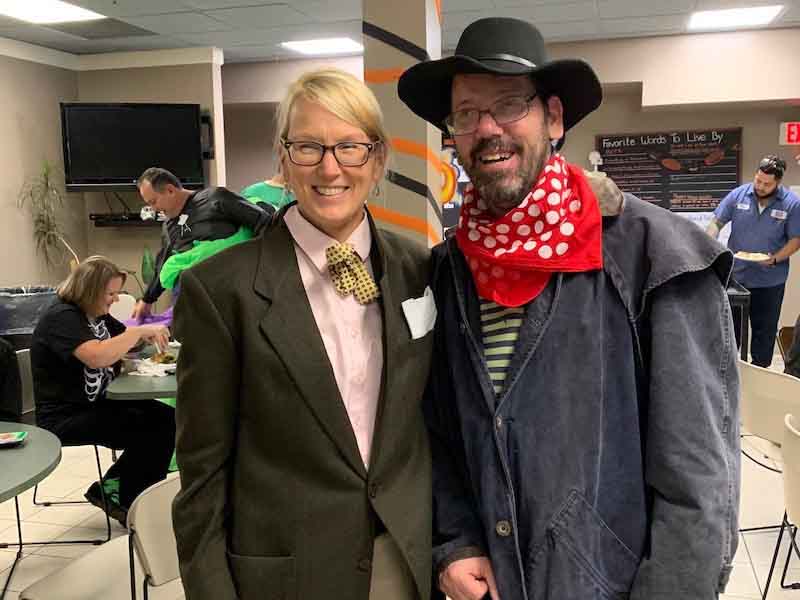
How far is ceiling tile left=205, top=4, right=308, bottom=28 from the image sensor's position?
5.38 m

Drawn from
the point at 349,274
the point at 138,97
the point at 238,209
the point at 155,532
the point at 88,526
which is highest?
the point at 138,97

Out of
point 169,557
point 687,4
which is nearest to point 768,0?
point 687,4

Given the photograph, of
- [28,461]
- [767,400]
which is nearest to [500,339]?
[28,461]

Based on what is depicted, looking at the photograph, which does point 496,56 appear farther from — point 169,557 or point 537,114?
point 169,557

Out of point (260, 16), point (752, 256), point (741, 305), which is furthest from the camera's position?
point (260, 16)

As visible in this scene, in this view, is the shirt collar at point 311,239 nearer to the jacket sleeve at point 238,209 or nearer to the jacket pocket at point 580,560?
the jacket pocket at point 580,560

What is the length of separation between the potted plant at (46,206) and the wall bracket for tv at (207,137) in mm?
1432

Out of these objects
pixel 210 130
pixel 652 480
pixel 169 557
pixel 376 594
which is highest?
pixel 210 130

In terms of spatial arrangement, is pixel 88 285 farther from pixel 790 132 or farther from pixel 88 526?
pixel 790 132

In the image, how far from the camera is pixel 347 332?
4.06ft

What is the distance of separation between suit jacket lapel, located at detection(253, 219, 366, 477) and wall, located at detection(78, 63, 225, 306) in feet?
20.2

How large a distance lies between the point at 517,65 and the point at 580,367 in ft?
1.58

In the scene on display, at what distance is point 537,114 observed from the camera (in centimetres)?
116

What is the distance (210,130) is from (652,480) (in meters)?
6.55
